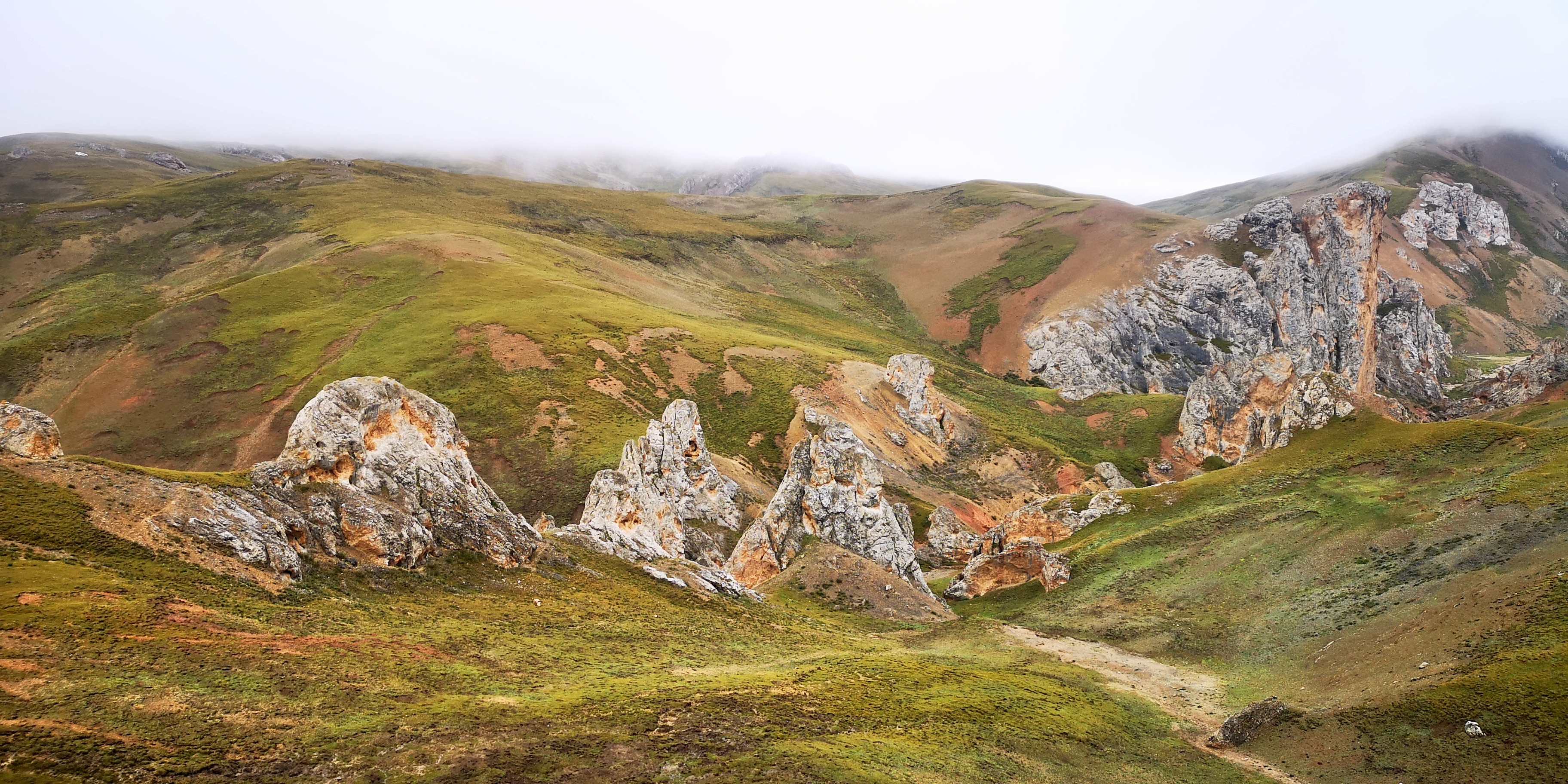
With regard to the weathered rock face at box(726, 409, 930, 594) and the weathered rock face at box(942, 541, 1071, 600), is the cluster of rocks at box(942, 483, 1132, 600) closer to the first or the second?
the weathered rock face at box(942, 541, 1071, 600)

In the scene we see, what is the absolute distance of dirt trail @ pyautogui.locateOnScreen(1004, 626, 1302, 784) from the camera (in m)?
29.8

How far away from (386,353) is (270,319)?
970 inches

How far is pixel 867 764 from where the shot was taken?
23016 mm

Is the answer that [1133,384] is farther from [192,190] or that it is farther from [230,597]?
[192,190]

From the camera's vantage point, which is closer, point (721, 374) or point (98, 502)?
point (98, 502)

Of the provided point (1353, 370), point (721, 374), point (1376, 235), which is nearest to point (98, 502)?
point (721, 374)

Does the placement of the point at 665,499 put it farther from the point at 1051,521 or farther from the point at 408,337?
the point at 408,337

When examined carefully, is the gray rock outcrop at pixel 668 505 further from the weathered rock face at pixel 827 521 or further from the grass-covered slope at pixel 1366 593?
the grass-covered slope at pixel 1366 593

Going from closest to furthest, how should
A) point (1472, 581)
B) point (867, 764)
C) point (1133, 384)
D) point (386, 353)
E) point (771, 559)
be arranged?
1. point (867, 764)
2. point (1472, 581)
3. point (771, 559)
4. point (386, 353)
5. point (1133, 384)

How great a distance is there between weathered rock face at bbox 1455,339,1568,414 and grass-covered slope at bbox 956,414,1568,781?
46.1 m

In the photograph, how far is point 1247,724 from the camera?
30188mm

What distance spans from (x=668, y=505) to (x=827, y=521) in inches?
510

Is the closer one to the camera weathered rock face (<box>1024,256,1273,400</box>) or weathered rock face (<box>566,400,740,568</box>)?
weathered rock face (<box>566,400,740,568</box>)

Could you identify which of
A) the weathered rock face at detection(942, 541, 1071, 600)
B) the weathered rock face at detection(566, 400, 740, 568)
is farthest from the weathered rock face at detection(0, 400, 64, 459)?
the weathered rock face at detection(942, 541, 1071, 600)
